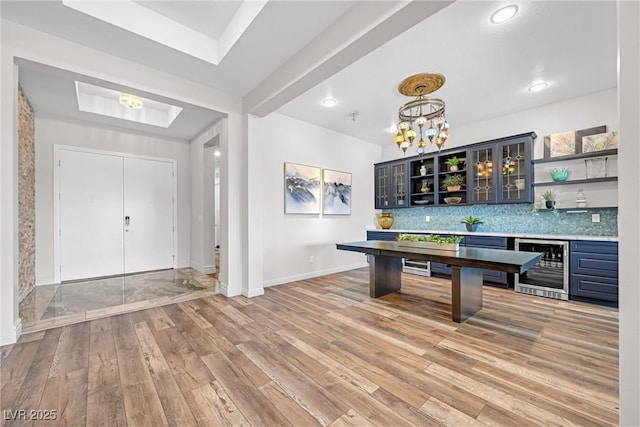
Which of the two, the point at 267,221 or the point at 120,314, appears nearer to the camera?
the point at 120,314

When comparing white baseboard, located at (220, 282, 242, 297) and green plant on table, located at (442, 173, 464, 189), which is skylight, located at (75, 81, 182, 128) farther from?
green plant on table, located at (442, 173, 464, 189)

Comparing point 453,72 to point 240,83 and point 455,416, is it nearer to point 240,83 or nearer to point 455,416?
point 240,83

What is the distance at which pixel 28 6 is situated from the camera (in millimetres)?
2090

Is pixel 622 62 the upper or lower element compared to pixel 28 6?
lower

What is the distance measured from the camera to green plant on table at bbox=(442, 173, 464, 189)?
481 cm

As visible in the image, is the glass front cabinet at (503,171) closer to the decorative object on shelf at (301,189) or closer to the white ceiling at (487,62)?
the white ceiling at (487,62)

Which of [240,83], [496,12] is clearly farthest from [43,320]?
[496,12]

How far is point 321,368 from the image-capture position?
6.23 feet

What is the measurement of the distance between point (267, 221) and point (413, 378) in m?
2.99

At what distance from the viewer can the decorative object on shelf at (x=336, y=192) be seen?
5.02 m

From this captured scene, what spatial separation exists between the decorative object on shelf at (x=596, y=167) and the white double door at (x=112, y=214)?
23.0 ft

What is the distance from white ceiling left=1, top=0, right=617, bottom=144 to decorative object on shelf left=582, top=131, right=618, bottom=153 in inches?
24.8

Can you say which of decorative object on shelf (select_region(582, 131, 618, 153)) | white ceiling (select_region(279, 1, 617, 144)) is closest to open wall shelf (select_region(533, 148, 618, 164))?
decorative object on shelf (select_region(582, 131, 618, 153))

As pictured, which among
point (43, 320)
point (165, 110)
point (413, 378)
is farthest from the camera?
point (165, 110)
